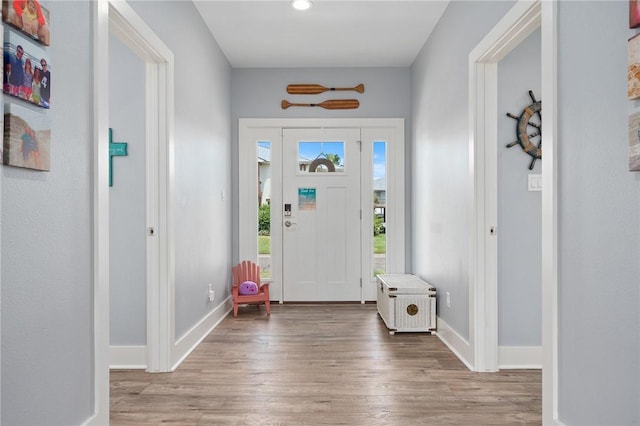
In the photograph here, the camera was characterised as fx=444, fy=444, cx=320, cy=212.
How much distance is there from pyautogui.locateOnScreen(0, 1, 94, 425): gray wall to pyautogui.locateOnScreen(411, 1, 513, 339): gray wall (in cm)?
217

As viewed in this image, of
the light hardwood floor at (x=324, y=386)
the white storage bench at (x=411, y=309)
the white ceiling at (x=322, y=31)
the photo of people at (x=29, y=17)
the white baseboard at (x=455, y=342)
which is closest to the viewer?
the photo of people at (x=29, y=17)

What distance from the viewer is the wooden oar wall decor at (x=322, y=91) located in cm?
501

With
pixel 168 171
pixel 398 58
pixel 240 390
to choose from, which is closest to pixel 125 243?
pixel 168 171

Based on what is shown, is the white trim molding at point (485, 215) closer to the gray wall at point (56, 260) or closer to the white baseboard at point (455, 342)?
the white baseboard at point (455, 342)

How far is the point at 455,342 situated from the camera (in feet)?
10.8

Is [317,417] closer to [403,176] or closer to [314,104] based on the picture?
[403,176]

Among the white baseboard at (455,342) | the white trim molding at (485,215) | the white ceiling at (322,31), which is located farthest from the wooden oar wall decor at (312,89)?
the white baseboard at (455,342)

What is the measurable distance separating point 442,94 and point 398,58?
49.0 inches

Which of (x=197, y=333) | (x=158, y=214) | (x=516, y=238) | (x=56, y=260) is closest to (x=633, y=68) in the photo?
(x=516, y=238)

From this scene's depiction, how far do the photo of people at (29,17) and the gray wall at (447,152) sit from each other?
2.19m

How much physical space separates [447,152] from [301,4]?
1631 mm

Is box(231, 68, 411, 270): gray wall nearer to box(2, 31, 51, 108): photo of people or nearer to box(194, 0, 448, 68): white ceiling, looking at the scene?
box(194, 0, 448, 68): white ceiling

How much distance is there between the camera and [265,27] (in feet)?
12.9

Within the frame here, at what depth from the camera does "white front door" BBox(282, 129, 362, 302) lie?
A: 514 centimetres
